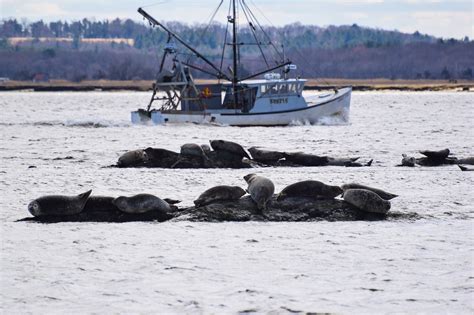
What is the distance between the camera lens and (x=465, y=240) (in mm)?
8883

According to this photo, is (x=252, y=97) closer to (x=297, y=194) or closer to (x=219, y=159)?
(x=219, y=159)

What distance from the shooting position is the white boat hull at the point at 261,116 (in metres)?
35.8

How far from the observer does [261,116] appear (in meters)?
35.8

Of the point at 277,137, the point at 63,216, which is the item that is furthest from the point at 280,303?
the point at 277,137

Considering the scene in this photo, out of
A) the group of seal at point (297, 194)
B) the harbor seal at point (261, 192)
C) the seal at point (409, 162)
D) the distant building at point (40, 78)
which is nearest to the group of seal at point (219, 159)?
the seal at point (409, 162)

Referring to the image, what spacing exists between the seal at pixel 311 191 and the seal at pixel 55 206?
2.82 meters

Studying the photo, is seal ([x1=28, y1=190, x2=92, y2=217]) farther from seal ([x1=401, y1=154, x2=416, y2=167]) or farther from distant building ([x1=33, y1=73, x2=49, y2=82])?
distant building ([x1=33, y1=73, x2=49, y2=82])

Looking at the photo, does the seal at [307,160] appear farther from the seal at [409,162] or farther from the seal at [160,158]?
the seal at [160,158]

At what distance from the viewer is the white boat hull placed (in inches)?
1407

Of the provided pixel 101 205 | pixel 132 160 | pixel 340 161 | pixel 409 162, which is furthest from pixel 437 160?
pixel 101 205

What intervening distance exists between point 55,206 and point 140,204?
3.77 feet

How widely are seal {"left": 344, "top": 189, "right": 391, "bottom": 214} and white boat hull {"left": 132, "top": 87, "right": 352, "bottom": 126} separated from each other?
82.9ft

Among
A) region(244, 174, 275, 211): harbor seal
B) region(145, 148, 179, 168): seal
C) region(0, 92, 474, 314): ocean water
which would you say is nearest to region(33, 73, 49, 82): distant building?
region(145, 148, 179, 168): seal

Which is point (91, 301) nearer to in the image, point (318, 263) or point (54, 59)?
point (318, 263)
